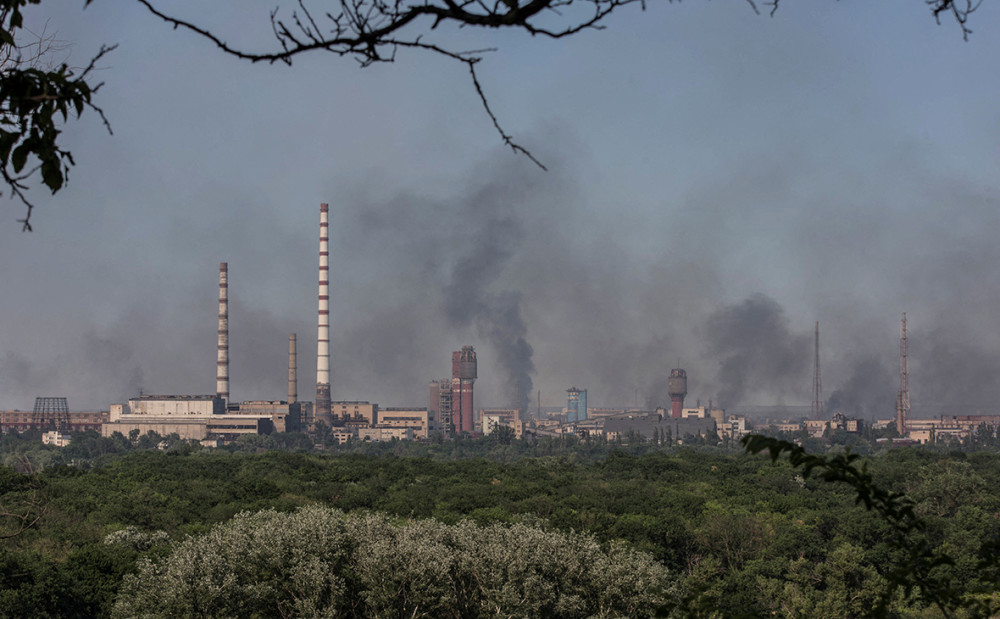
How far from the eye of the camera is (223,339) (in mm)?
182875

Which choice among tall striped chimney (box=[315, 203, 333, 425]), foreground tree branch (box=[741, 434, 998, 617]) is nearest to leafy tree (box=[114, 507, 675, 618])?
foreground tree branch (box=[741, 434, 998, 617])

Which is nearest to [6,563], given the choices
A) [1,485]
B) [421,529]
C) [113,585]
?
[113,585]

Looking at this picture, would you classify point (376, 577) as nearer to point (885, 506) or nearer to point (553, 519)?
point (553, 519)

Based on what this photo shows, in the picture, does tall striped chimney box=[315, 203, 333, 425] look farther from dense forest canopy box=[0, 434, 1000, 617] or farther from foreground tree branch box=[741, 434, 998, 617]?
foreground tree branch box=[741, 434, 998, 617]

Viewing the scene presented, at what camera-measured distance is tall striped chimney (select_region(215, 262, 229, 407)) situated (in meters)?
182

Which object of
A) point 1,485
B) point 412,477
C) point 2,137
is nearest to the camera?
point 2,137

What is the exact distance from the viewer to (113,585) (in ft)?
120

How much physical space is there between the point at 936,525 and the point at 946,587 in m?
55.6

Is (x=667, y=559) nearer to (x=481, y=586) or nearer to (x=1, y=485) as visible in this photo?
(x=481, y=586)

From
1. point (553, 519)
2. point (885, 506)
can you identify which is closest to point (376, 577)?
point (553, 519)

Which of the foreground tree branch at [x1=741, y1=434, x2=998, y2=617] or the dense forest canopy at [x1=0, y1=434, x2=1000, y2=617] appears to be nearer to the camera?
the foreground tree branch at [x1=741, y1=434, x2=998, y2=617]

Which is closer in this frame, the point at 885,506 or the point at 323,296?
the point at 885,506

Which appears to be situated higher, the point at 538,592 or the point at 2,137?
the point at 2,137

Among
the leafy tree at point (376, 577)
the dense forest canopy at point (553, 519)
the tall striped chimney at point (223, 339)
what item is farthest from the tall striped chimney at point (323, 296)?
the leafy tree at point (376, 577)
